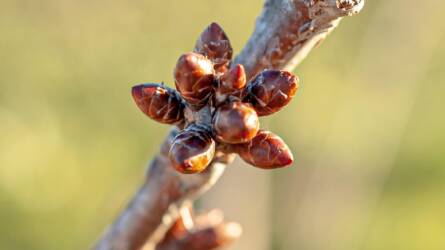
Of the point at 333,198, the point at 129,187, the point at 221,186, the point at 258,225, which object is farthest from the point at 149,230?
the point at 129,187

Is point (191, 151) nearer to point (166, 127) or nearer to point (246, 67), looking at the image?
point (246, 67)

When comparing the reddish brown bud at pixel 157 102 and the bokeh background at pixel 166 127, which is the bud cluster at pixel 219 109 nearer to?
the reddish brown bud at pixel 157 102

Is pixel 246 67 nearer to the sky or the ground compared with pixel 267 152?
nearer to the sky

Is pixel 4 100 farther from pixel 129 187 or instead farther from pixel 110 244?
pixel 110 244

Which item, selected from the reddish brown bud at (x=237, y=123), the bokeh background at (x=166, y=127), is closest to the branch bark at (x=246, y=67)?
the reddish brown bud at (x=237, y=123)

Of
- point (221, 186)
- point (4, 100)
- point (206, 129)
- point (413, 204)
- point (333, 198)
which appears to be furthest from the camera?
point (413, 204)

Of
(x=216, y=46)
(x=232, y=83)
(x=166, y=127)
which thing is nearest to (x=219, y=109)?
(x=232, y=83)
